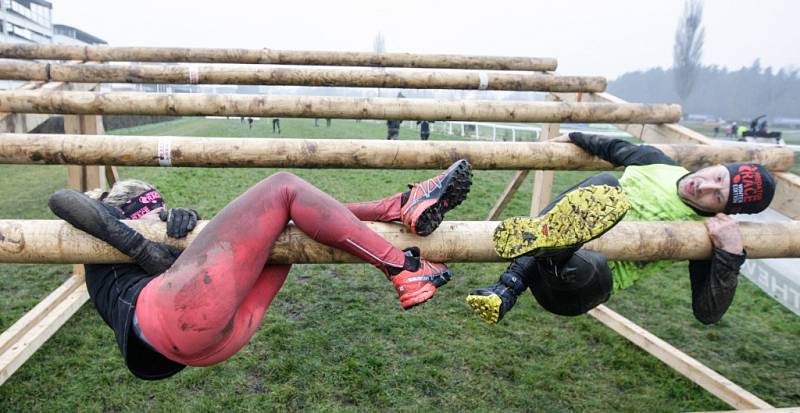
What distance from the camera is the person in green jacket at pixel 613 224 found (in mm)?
1796

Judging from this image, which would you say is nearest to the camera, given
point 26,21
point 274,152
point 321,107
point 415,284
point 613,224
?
point 613,224

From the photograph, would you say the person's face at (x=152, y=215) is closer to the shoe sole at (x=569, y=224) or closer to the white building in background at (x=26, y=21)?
the shoe sole at (x=569, y=224)

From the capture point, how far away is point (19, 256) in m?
1.80

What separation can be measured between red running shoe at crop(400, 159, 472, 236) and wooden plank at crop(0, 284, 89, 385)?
2.96m

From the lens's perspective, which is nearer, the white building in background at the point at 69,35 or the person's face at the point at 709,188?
the person's face at the point at 709,188

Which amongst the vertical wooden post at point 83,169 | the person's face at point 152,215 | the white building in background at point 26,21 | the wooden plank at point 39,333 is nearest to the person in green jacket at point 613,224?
the person's face at point 152,215

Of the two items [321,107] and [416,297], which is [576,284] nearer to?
[416,297]

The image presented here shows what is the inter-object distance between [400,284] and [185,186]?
779 centimetres

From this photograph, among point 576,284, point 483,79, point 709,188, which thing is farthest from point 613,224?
point 483,79

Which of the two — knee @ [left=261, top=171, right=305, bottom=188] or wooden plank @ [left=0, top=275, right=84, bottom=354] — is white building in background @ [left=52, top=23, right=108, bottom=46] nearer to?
wooden plank @ [left=0, top=275, right=84, bottom=354]

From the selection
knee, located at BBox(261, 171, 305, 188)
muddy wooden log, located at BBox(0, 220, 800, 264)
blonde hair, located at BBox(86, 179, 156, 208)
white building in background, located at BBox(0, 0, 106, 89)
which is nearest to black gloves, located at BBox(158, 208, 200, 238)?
muddy wooden log, located at BBox(0, 220, 800, 264)

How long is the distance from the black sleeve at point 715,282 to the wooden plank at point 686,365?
1.05m

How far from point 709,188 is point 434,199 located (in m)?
1.37

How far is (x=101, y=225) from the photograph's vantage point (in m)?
1.81
